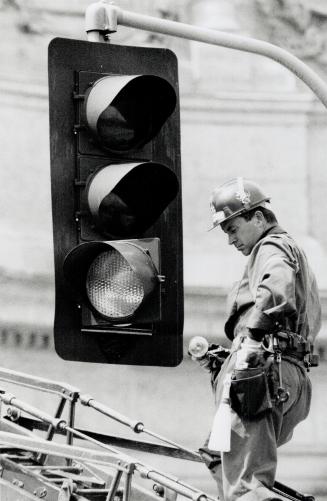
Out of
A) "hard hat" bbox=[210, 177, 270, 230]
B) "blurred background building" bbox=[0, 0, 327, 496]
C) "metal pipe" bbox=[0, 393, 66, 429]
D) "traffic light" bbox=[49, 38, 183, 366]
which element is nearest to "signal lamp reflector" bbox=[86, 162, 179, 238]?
"traffic light" bbox=[49, 38, 183, 366]

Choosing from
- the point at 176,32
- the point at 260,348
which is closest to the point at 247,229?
the point at 260,348

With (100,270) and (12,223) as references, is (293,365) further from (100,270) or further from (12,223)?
(12,223)

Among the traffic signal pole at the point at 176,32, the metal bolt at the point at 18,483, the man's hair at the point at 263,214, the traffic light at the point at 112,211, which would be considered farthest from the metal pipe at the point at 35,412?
the traffic signal pole at the point at 176,32

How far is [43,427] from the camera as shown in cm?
1027

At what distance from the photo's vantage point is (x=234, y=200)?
9484mm

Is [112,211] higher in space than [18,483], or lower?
higher

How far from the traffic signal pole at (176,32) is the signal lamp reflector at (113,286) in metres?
1.35

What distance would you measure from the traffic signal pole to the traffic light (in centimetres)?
22

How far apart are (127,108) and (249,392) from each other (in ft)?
5.93

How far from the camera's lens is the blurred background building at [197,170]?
17031 mm

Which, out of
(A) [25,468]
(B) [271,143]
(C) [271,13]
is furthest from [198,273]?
(A) [25,468]

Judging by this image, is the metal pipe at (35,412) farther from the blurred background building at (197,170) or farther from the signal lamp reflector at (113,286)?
the blurred background building at (197,170)

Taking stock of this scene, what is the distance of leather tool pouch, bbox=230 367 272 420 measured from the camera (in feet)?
29.1

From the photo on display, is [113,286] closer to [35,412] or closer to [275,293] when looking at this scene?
[275,293]
